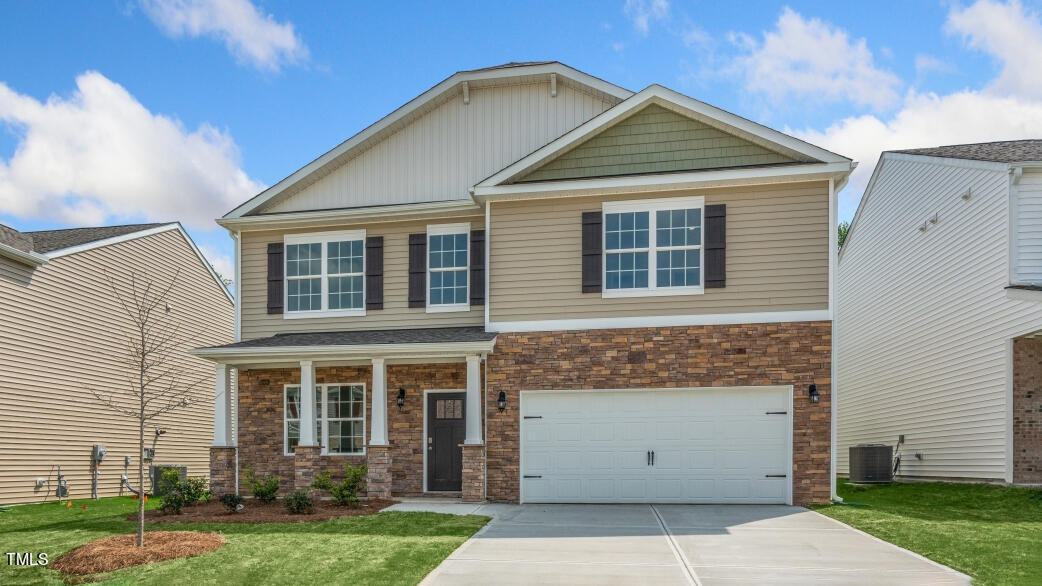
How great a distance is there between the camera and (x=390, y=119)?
52.7 feet

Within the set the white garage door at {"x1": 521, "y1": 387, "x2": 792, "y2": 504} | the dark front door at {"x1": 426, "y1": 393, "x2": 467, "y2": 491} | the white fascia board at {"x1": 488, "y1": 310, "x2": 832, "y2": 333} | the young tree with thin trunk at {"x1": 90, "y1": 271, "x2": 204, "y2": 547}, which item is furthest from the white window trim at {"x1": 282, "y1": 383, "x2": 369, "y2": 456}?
the young tree with thin trunk at {"x1": 90, "y1": 271, "x2": 204, "y2": 547}

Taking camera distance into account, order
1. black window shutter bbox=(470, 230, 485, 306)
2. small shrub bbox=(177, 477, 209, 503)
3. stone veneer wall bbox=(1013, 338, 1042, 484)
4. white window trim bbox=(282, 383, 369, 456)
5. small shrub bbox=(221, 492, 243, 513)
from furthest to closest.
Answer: white window trim bbox=(282, 383, 369, 456) < black window shutter bbox=(470, 230, 485, 306) < stone veneer wall bbox=(1013, 338, 1042, 484) < small shrub bbox=(177, 477, 209, 503) < small shrub bbox=(221, 492, 243, 513)

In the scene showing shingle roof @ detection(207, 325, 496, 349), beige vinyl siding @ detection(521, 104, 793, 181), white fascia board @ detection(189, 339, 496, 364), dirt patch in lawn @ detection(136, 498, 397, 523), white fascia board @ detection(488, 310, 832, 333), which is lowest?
dirt patch in lawn @ detection(136, 498, 397, 523)

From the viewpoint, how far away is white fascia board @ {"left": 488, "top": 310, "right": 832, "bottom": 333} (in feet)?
43.5

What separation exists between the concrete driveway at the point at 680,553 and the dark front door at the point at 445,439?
2633 millimetres

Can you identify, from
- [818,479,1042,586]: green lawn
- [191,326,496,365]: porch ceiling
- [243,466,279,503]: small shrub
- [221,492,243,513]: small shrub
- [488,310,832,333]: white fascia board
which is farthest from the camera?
[191,326,496,365]: porch ceiling

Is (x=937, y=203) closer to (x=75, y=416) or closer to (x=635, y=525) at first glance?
(x=635, y=525)

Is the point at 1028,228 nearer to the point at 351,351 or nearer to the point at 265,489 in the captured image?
the point at 351,351

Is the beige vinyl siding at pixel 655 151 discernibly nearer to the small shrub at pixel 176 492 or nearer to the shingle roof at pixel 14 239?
the small shrub at pixel 176 492

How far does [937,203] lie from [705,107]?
7.07 meters

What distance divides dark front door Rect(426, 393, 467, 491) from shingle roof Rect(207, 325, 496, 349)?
1.27 m

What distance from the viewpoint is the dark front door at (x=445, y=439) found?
48.4 feet

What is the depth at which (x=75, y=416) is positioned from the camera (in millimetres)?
17266

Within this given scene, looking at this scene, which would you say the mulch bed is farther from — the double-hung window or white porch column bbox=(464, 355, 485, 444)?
the double-hung window
